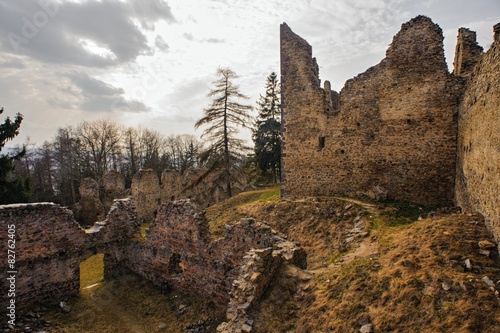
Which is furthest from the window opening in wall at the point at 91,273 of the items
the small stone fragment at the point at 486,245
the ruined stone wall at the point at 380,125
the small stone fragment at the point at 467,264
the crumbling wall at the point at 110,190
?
the small stone fragment at the point at 486,245

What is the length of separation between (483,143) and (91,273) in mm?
16673

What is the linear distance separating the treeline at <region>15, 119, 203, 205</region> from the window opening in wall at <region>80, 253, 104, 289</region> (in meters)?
15.4

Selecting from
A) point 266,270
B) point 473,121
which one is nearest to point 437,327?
point 266,270

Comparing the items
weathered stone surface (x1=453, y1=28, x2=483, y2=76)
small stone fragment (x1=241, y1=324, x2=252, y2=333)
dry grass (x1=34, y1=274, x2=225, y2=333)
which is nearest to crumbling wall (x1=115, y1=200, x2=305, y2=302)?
dry grass (x1=34, y1=274, x2=225, y2=333)

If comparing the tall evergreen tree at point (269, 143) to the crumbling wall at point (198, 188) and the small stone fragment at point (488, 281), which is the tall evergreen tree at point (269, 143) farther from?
the small stone fragment at point (488, 281)

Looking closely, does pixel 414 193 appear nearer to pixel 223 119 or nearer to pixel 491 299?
pixel 491 299

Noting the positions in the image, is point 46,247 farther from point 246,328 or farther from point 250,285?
point 246,328

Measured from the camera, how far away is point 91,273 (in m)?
15.0

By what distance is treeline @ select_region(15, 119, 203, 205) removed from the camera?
113 feet

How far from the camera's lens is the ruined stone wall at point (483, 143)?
255 inches

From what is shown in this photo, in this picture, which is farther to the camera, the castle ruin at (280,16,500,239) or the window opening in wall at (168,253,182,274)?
the castle ruin at (280,16,500,239)

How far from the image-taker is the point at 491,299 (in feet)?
15.9

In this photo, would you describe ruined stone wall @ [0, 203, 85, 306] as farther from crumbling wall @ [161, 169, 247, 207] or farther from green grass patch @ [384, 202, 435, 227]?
crumbling wall @ [161, 169, 247, 207]

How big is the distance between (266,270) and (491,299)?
4.12m
